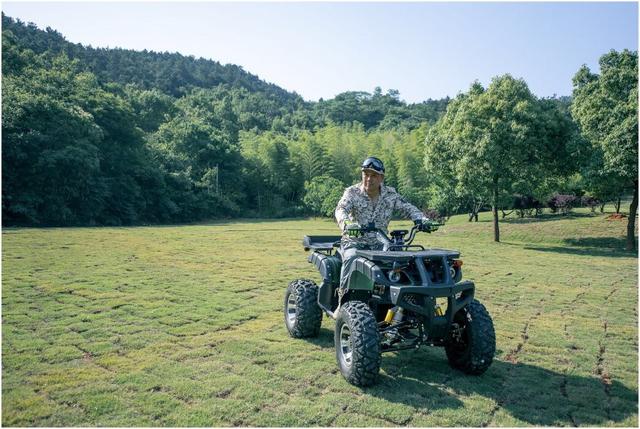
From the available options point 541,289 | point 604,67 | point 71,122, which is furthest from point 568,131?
point 71,122

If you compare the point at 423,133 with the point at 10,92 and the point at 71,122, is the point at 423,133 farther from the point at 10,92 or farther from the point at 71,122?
the point at 10,92

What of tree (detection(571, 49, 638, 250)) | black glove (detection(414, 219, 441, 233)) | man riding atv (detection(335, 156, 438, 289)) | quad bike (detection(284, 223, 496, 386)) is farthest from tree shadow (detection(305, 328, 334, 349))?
tree (detection(571, 49, 638, 250))

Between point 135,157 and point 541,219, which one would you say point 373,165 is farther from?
point 135,157

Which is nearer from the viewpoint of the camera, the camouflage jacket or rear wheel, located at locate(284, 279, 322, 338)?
the camouflage jacket

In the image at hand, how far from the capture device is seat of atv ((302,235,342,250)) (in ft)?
19.9

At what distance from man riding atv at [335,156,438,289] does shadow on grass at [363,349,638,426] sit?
3.82ft

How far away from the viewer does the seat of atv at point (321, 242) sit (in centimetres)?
607

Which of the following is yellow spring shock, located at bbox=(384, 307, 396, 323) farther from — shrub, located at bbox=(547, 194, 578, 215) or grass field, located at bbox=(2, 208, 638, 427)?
shrub, located at bbox=(547, 194, 578, 215)

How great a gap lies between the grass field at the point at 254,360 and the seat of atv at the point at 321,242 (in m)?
1.15

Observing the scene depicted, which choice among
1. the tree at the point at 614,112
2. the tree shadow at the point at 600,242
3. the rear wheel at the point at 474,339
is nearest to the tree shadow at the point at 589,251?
the tree at the point at 614,112

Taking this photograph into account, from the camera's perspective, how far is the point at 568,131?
61.6 ft

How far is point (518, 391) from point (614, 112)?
1543 centimetres

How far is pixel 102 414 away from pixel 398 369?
2.82 metres

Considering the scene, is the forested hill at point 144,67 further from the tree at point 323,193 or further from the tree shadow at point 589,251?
the tree shadow at point 589,251
